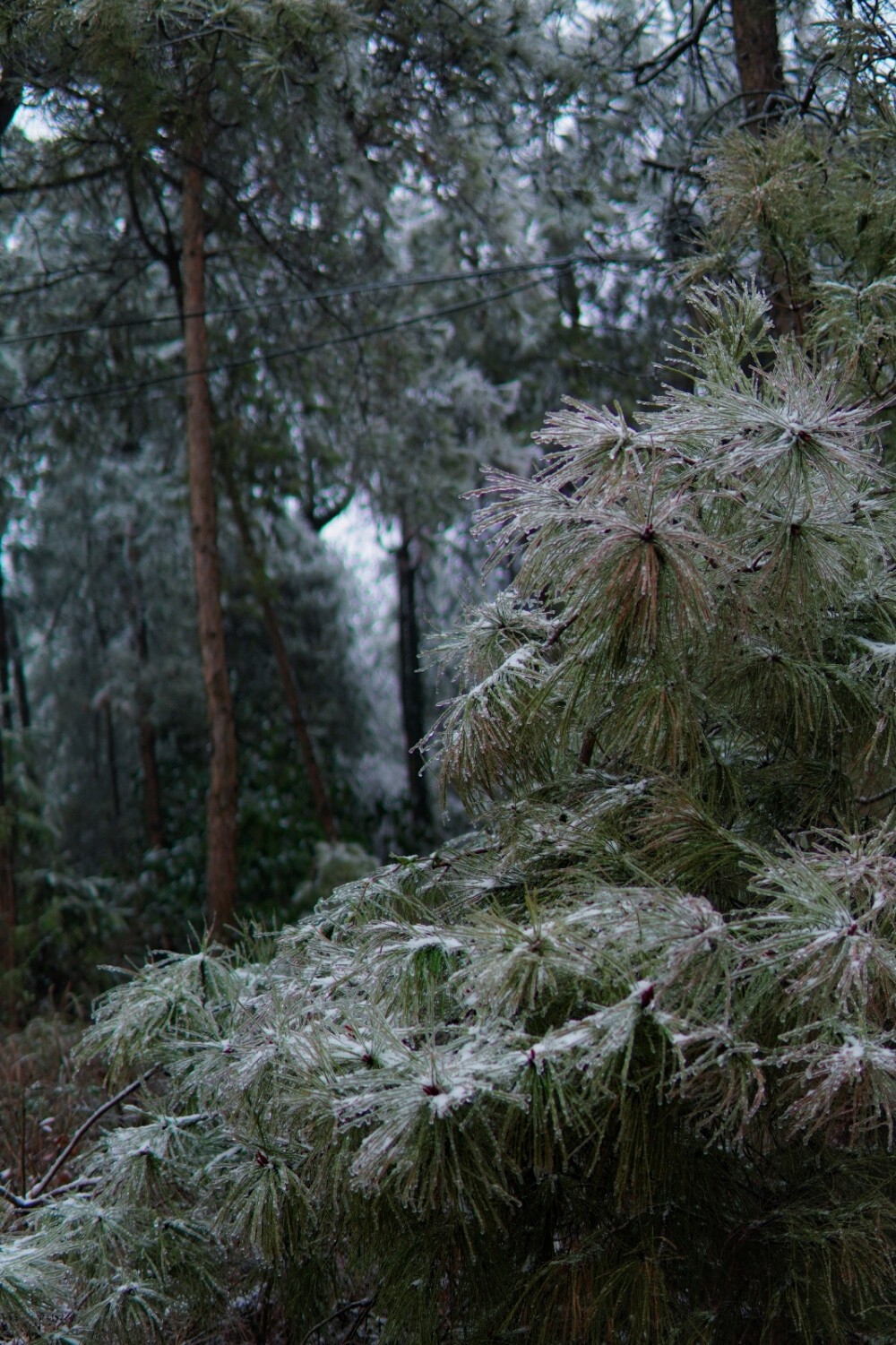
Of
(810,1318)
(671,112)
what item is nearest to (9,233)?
(671,112)

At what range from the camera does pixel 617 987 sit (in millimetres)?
1499

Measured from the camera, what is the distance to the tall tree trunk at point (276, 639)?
324 inches

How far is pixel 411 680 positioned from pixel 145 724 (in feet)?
8.68

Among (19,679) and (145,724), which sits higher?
(19,679)

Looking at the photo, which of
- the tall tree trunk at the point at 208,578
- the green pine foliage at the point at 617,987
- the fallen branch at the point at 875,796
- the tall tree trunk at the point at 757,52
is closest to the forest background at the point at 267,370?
the tall tree trunk at the point at 208,578

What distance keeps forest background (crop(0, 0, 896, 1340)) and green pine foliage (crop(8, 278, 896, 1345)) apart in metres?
0.03

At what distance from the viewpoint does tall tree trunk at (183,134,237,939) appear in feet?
18.6

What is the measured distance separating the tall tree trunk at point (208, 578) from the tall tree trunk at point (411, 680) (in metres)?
4.19

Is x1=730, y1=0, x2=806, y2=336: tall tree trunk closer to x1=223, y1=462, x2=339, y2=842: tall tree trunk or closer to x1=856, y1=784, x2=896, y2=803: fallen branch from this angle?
x1=856, y1=784, x2=896, y2=803: fallen branch

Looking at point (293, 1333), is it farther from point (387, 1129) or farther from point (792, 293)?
point (792, 293)

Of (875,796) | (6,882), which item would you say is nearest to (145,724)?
(6,882)

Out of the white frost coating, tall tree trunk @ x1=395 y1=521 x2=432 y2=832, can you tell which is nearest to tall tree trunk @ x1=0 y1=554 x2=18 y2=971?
tall tree trunk @ x1=395 y1=521 x2=432 y2=832

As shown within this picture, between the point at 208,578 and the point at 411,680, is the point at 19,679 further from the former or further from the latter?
the point at 208,578

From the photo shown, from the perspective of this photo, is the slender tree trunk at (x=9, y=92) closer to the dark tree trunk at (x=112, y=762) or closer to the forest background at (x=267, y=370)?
the forest background at (x=267, y=370)
